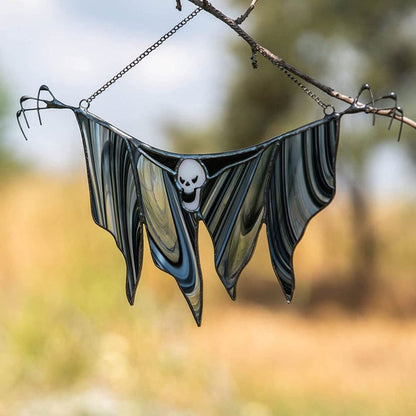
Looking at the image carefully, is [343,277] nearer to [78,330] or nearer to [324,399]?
[324,399]

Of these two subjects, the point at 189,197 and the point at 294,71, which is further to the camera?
the point at 189,197

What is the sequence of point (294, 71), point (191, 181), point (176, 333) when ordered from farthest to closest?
1. point (176, 333)
2. point (191, 181)
3. point (294, 71)

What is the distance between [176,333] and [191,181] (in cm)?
259

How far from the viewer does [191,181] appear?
82cm

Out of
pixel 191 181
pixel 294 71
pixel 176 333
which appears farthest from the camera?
pixel 176 333

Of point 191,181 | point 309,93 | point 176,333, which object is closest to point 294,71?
point 309,93

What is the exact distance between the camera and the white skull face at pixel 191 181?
813 millimetres

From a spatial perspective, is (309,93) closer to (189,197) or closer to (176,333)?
(189,197)

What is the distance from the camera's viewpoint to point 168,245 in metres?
0.85

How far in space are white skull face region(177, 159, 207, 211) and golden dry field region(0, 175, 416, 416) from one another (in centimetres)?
206

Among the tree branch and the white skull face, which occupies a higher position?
the tree branch

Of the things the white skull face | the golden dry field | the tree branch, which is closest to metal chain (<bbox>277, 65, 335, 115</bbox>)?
the tree branch

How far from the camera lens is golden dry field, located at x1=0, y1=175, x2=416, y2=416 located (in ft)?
9.81

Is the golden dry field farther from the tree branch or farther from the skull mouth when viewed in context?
the tree branch
